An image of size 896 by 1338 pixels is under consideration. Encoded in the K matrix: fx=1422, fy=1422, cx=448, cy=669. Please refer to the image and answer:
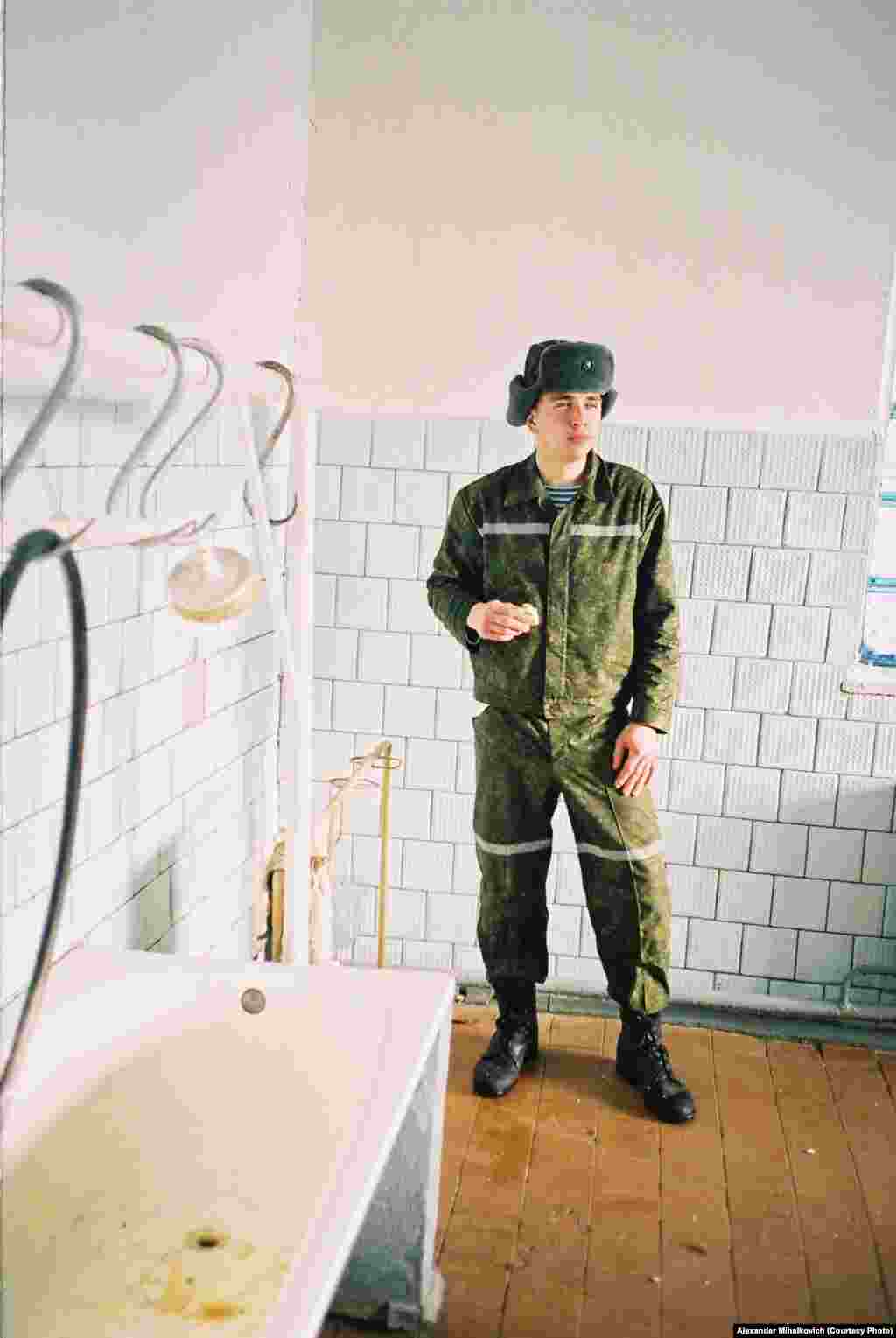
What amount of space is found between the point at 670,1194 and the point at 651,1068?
430 millimetres

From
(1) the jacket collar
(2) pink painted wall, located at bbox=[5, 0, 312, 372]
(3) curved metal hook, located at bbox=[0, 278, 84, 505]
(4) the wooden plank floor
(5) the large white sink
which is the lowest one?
(4) the wooden plank floor

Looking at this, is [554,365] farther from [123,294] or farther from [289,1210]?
[289,1210]

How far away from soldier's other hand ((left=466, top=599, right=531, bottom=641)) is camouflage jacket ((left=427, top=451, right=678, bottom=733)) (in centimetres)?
6

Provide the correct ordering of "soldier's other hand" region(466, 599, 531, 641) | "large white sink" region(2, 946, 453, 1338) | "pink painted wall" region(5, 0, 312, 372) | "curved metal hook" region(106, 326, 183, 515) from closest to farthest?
"curved metal hook" region(106, 326, 183, 515), "large white sink" region(2, 946, 453, 1338), "pink painted wall" region(5, 0, 312, 372), "soldier's other hand" region(466, 599, 531, 641)

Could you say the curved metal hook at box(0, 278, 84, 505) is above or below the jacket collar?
above

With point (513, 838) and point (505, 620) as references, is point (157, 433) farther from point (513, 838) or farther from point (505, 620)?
point (513, 838)

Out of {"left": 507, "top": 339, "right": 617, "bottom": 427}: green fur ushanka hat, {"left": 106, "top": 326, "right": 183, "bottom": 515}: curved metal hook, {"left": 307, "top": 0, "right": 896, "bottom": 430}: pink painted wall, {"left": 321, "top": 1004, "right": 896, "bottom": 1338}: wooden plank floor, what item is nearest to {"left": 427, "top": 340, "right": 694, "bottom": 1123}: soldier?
{"left": 507, "top": 339, "right": 617, "bottom": 427}: green fur ushanka hat

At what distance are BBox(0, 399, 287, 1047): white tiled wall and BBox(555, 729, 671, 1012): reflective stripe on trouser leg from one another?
840 mm

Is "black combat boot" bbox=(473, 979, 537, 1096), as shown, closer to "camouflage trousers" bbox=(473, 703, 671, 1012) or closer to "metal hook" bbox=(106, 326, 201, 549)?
"camouflage trousers" bbox=(473, 703, 671, 1012)

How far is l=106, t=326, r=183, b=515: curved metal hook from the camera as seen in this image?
1.61m

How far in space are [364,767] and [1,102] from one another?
1766 millimetres

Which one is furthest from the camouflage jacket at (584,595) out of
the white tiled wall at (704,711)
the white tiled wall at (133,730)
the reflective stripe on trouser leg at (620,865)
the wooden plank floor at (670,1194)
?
the wooden plank floor at (670,1194)

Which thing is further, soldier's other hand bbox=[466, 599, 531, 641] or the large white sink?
soldier's other hand bbox=[466, 599, 531, 641]

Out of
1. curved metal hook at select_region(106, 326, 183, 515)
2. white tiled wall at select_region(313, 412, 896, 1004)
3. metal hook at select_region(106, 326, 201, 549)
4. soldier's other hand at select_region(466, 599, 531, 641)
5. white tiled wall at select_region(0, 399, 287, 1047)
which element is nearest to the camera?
curved metal hook at select_region(106, 326, 183, 515)
